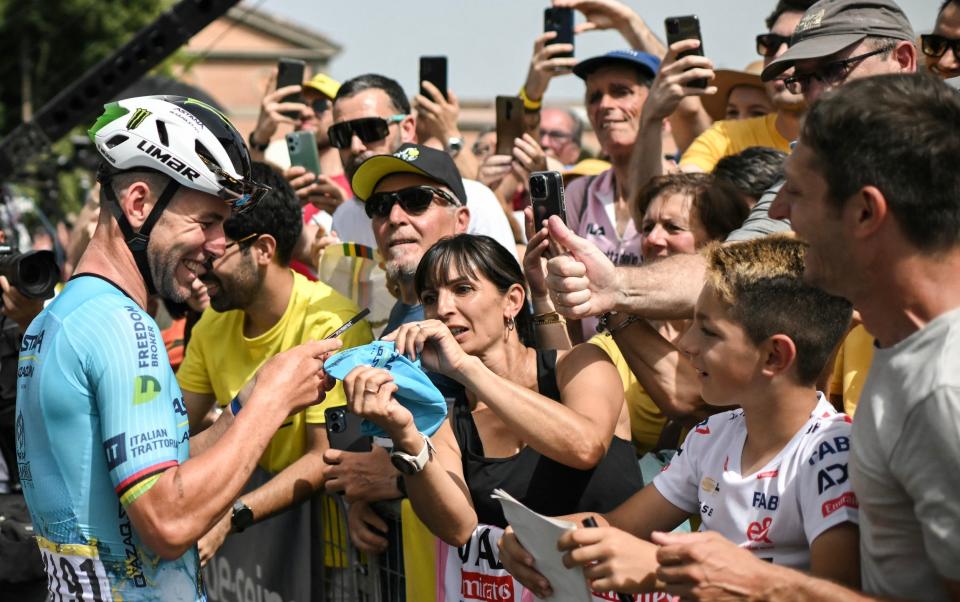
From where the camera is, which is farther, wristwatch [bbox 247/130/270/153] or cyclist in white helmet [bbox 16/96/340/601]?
wristwatch [bbox 247/130/270/153]

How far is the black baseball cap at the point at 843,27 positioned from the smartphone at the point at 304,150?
3.42m

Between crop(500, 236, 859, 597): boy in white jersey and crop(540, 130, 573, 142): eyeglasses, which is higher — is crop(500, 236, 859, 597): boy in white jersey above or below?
below

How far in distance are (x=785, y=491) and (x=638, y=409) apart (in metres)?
1.70

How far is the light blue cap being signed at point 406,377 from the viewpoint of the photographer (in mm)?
3709

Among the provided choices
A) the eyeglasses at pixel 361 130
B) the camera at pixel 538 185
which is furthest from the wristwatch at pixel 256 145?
the camera at pixel 538 185

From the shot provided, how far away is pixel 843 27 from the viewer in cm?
414

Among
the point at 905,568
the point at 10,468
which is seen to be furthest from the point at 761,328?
the point at 10,468

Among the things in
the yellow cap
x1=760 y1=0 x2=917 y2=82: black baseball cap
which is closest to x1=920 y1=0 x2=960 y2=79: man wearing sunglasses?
x1=760 y1=0 x2=917 y2=82: black baseball cap

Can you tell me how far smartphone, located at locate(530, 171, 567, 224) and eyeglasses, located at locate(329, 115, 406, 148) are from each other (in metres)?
2.55

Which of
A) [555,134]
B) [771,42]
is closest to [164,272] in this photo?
[771,42]

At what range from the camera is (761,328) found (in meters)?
3.16

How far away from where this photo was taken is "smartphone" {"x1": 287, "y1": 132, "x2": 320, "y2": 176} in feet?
22.9

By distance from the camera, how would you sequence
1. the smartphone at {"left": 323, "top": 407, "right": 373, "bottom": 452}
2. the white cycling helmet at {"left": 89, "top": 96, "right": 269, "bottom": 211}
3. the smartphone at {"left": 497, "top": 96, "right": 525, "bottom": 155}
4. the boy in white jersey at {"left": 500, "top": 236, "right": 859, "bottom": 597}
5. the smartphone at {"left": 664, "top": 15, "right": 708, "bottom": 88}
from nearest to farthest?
the boy in white jersey at {"left": 500, "top": 236, "right": 859, "bottom": 597}, the white cycling helmet at {"left": 89, "top": 96, "right": 269, "bottom": 211}, the smartphone at {"left": 323, "top": 407, "right": 373, "bottom": 452}, the smartphone at {"left": 664, "top": 15, "right": 708, "bottom": 88}, the smartphone at {"left": 497, "top": 96, "right": 525, "bottom": 155}
